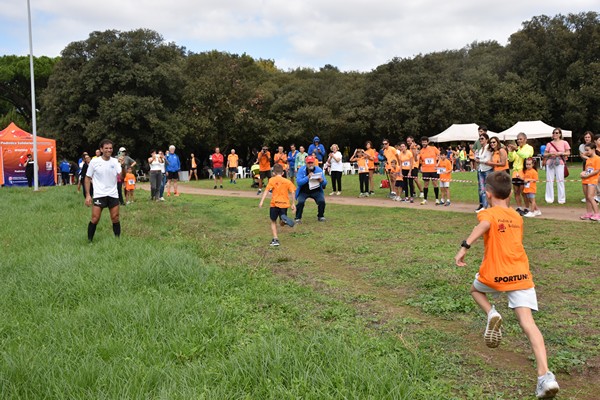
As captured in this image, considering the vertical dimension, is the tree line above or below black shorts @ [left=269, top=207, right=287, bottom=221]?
above

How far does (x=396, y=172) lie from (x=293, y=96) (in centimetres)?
2919

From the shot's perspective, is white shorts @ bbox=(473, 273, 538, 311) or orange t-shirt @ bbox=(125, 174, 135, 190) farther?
orange t-shirt @ bbox=(125, 174, 135, 190)

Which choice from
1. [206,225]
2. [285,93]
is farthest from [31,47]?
[285,93]

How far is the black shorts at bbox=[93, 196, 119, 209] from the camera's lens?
9.13m

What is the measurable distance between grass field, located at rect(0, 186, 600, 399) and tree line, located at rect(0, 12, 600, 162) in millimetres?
30603

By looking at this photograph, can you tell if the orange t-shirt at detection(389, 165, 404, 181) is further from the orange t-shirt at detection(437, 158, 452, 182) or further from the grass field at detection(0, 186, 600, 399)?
the grass field at detection(0, 186, 600, 399)

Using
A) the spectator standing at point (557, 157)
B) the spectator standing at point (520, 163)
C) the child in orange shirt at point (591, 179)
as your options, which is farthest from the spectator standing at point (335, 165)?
the child in orange shirt at point (591, 179)

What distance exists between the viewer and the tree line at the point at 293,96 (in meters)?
37.6

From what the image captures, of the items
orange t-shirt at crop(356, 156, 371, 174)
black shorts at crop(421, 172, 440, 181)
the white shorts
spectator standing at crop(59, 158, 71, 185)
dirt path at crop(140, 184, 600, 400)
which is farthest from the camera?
spectator standing at crop(59, 158, 71, 185)

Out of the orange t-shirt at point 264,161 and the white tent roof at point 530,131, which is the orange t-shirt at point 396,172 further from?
the white tent roof at point 530,131

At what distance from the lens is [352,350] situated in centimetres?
385

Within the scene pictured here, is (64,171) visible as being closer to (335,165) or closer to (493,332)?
(335,165)

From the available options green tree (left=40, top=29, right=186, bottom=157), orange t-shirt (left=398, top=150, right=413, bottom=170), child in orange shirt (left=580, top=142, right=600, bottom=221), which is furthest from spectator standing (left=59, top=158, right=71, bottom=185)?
child in orange shirt (left=580, top=142, right=600, bottom=221)

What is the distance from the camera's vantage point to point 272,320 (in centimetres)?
476
